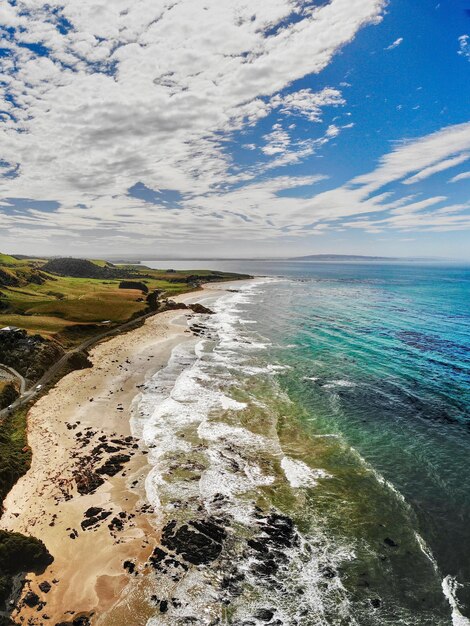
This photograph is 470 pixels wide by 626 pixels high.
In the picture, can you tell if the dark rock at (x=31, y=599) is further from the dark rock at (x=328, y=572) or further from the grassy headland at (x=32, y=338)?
the dark rock at (x=328, y=572)

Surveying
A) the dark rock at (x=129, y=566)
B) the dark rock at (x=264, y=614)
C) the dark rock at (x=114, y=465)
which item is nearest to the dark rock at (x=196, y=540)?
the dark rock at (x=129, y=566)

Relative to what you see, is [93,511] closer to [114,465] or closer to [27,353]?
[114,465]

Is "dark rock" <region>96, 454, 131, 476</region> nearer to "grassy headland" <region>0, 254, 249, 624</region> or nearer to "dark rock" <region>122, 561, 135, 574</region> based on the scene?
"grassy headland" <region>0, 254, 249, 624</region>

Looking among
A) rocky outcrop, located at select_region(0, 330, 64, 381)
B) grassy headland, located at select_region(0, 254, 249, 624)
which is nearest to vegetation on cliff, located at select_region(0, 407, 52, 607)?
grassy headland, located at select_region(0, 254, 249, 624)

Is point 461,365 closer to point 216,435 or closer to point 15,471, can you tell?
point 216,435

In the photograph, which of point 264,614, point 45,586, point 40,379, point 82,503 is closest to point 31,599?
point 45,586

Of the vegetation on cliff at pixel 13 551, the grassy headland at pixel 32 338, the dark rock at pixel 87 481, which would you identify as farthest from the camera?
the dark rock at pixel 87 481
